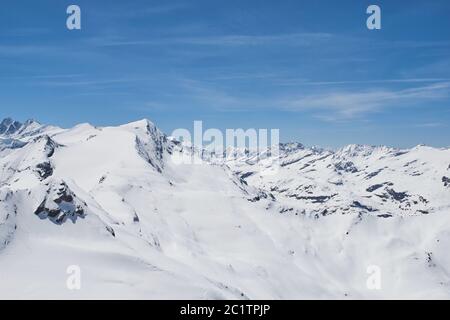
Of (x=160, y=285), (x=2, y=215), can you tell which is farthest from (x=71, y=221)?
(x=160, y=285)

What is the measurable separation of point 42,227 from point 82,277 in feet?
89.8

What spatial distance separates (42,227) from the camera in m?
99.3

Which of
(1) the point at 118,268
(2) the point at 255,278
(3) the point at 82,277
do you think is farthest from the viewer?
(2) the point at 255,278

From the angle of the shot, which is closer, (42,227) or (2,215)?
(2,215)
